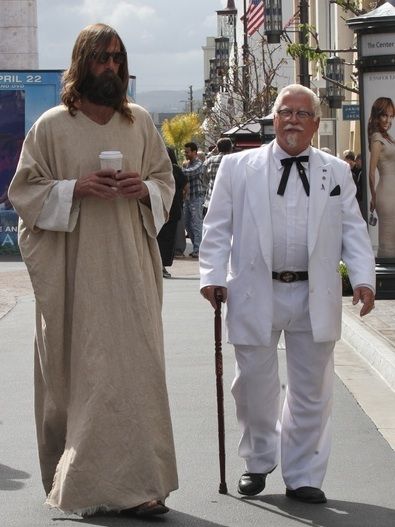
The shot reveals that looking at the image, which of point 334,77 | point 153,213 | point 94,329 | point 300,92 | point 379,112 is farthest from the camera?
point 334,77

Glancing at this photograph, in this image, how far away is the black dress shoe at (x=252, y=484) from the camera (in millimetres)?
6910

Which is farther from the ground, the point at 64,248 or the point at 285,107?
the point at 285,107

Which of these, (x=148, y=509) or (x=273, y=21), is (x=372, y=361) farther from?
(x=273, y=21)

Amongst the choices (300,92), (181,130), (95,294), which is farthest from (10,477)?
(181,130)

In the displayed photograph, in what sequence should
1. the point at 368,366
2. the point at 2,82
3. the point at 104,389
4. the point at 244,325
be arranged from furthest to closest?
the point at 2,82 < the point at 368,366 < the point at 244,325 < the point at 104,389

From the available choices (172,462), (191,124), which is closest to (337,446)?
(172,462)

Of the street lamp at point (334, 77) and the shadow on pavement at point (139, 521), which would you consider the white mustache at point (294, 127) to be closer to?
the shadow on pavement at point (139, 521)

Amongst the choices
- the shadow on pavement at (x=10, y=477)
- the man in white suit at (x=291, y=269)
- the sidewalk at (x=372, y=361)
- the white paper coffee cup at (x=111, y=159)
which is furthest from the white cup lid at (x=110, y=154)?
the sidewalk at (x=372, y=361)

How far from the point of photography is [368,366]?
37.6 ft

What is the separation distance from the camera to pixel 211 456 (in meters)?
7.96

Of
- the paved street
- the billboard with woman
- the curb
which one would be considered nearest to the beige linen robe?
the paved street

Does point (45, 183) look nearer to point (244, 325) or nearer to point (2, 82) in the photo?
point (244, 325)

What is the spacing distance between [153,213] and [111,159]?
37 cm

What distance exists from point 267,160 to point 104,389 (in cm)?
127
